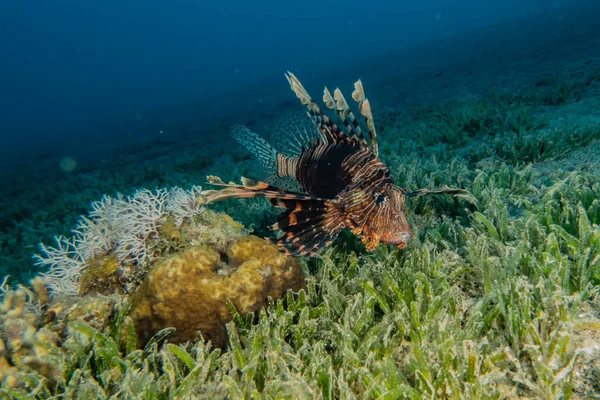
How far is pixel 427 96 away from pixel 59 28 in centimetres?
17987

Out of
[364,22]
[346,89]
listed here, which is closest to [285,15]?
[364,22]

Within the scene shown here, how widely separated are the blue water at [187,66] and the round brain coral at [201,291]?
412 centimetres

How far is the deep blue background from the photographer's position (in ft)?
Result: 252

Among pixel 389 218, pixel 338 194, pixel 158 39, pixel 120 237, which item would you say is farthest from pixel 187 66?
pixel 389 218

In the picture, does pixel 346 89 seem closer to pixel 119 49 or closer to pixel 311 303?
pixel 311 303

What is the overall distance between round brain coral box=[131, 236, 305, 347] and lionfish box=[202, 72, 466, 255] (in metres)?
0.31

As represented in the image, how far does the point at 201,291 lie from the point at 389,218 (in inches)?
58.7

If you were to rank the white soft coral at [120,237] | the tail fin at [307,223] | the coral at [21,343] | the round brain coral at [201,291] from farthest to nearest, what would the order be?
the white soft coral at [120,237], the tail fin at [307,223], the round brain coral at [201,291], the coral at [21,343]

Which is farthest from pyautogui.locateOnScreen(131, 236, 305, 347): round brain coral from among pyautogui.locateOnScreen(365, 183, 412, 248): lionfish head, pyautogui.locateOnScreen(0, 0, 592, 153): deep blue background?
pyautogui.locateOnScreen(0, 0, 592, 153): deep blue background

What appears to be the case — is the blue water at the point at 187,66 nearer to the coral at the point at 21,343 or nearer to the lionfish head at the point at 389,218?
the coral at the point at 21,343

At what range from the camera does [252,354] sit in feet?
7.22

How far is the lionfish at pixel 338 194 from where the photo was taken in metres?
2.56

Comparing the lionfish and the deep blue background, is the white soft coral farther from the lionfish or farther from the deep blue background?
the deep blue background

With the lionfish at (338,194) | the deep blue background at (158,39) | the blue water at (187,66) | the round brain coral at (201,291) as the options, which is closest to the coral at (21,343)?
the round brain coral at (201,291)
